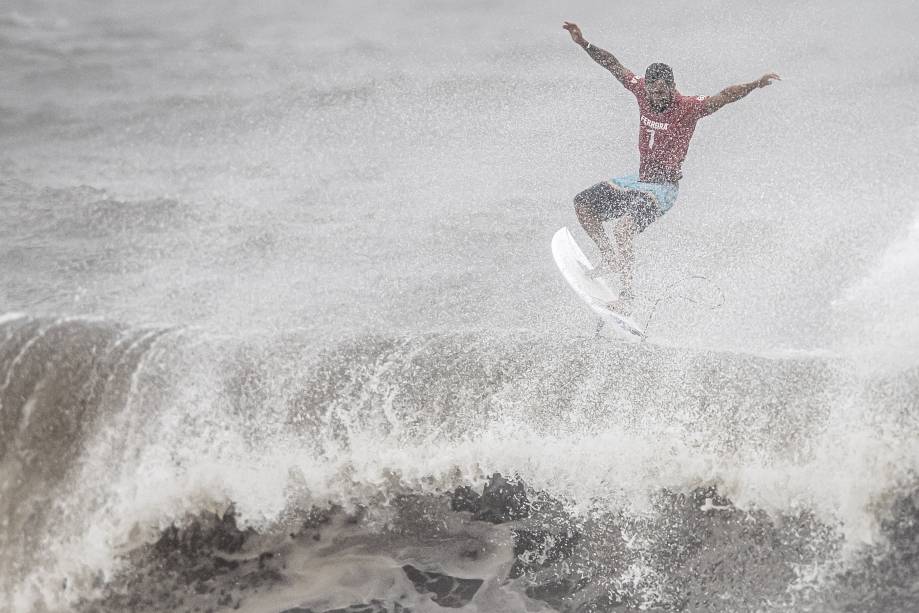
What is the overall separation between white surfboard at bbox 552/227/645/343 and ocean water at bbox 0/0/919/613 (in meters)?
0.42

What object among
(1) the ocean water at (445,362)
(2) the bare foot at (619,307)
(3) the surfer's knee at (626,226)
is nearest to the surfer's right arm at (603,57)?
(3) the surfer's knee at (626,226)

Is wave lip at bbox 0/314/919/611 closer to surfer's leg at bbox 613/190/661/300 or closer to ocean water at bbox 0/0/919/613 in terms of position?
ocean water at bbox 0/0/919/613

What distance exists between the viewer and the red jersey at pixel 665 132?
18.9 feet

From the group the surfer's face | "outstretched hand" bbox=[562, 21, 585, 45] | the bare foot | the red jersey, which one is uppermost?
"outstretched hand" bbox=[562, 21, 585, 45]

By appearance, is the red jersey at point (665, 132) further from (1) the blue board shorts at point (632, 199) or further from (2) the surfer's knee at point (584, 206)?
(2) the surfer's knee at point (584, 206)

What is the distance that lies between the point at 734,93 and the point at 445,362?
251 centimetres

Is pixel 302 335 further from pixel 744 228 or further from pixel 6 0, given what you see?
pixel 6 0

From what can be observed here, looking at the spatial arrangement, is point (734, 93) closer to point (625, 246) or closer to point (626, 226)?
point (626, 226)

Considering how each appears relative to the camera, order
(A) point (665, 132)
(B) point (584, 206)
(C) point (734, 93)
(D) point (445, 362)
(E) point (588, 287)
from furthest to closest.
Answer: (E) point (588, 287) < (B) point (584, 206) < (A) point (665, 132) < (C) point (734, 93) < (D) point (445, 362)

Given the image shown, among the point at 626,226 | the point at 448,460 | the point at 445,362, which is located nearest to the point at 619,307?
the point at 626,226

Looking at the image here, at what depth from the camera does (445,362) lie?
17.0 feet

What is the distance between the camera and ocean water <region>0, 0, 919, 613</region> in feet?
15.3

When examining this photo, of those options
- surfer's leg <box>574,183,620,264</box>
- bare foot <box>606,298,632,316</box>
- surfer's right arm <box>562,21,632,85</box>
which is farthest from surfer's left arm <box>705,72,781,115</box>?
bare foot <box>606,298,632,316</box>

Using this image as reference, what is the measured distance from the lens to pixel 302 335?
557cm
